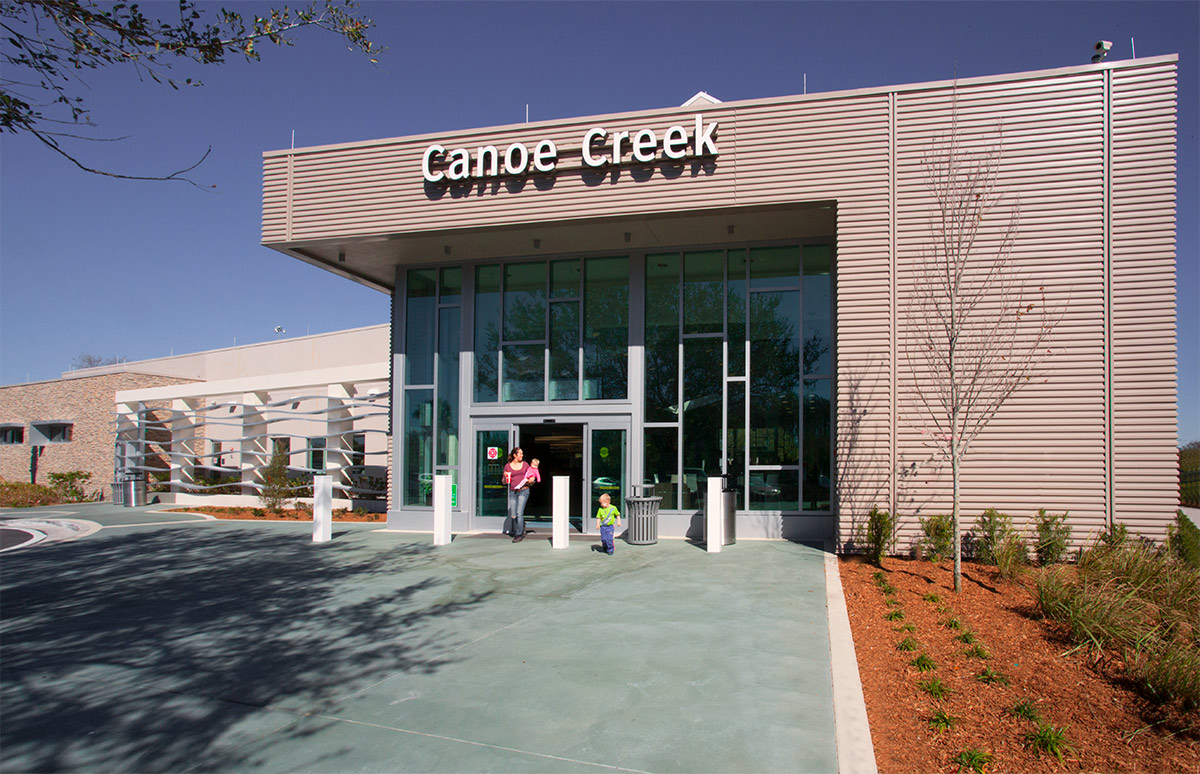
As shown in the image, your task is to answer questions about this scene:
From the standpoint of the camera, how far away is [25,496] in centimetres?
2592

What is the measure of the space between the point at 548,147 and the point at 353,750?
10.0 m

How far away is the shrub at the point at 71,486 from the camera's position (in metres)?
28.2

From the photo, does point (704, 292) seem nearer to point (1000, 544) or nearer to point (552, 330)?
point (552, 330)

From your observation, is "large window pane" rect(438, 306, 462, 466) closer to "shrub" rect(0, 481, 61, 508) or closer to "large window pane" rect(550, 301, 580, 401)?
"large window pane" rect(550, 301, 580, 401)

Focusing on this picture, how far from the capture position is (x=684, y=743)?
4531 mm

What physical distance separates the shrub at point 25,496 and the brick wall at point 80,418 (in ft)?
10.7

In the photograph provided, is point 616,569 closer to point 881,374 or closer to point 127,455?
point 881,374

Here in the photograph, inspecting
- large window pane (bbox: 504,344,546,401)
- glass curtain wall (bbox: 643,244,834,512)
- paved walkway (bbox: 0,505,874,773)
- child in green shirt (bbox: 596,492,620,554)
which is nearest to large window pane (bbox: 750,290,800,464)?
glass curtain wall (bbox: 643,244,834,512)

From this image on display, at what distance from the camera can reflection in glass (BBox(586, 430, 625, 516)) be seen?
1356 centimetres

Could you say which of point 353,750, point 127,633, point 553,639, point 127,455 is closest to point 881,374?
point 553,639

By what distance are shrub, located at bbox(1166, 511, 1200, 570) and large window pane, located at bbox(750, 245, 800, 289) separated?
6421mm

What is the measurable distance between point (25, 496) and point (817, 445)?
2754 centimetres

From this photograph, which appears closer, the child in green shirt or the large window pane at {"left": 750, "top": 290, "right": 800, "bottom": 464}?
the child in green shirt

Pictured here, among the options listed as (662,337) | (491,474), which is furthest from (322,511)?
(662,337)
